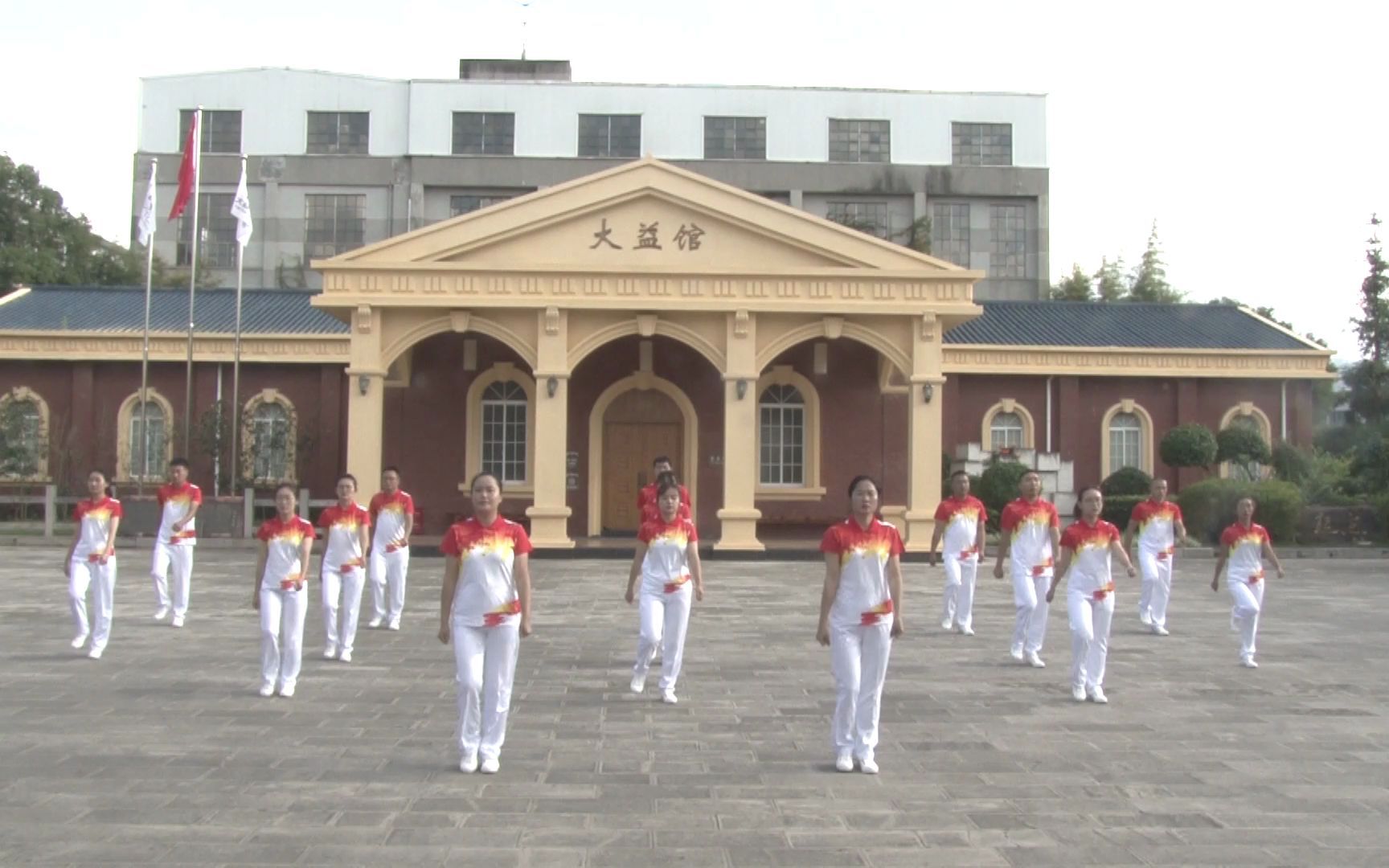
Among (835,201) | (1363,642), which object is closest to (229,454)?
(1363,642)

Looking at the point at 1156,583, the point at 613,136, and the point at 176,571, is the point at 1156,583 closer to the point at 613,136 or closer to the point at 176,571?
the point at 176,571

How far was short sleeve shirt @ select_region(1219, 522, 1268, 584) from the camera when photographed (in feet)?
40.1

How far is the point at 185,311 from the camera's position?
32.6 metres

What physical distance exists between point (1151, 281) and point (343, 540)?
2030 inches

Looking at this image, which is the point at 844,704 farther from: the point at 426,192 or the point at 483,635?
the point at 426,192

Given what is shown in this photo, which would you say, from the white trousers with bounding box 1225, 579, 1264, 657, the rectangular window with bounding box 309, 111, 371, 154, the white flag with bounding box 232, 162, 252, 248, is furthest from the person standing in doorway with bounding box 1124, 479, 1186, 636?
the rectangular window with bounding box 309, 111, 371, 154

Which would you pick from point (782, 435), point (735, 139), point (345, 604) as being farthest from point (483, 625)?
point (735, 139)

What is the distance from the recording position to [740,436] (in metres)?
23.0

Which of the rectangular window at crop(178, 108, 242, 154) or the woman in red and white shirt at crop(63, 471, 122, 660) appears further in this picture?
the rectangular window at crop(178, 108, 242, 154)

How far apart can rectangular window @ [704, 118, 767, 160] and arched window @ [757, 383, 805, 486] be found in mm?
24778

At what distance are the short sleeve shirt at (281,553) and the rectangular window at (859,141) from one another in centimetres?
4193

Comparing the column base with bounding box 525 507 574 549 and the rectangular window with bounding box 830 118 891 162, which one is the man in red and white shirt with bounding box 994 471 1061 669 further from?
the rectangular window with bounding box 830 118 891 162

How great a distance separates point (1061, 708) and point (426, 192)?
42864 mm

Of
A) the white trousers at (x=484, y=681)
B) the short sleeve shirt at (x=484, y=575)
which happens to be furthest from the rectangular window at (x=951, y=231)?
the white trousers at (x=484, y=681)
